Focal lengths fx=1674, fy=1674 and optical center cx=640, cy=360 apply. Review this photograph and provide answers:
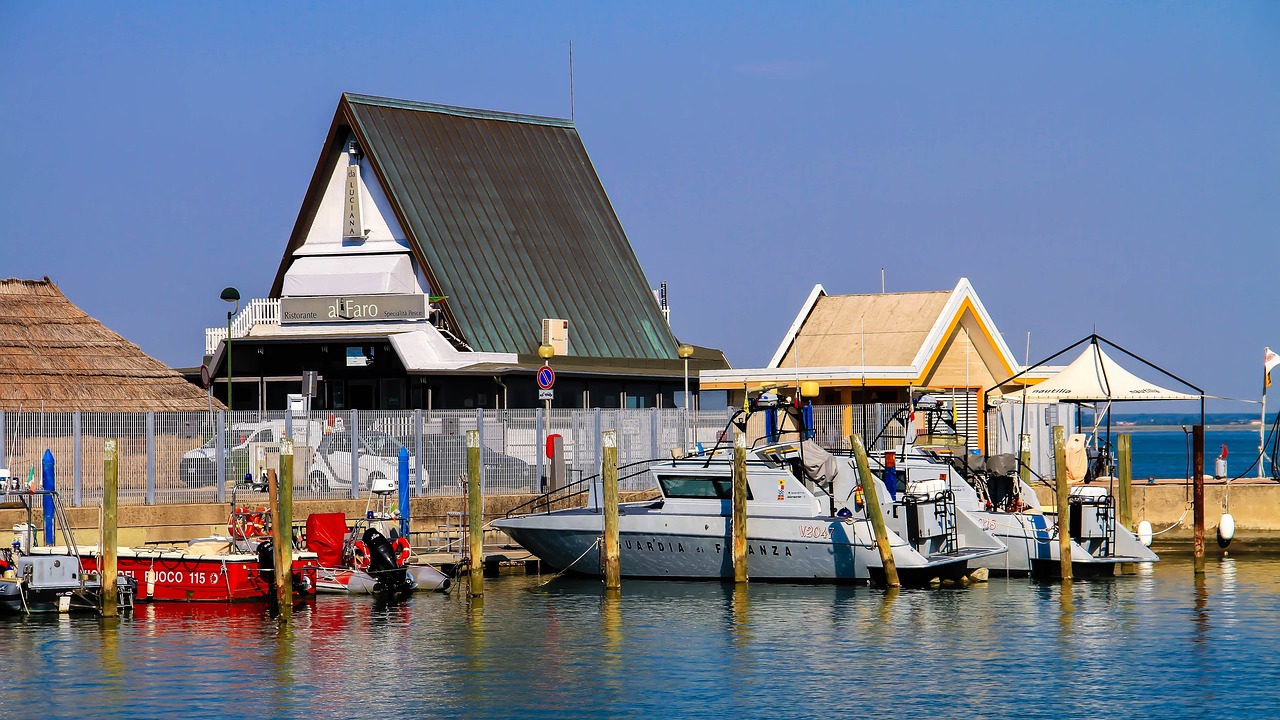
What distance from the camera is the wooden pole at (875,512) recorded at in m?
33.3

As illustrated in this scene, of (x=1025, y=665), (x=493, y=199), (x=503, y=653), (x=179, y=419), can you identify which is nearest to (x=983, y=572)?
(x=1025, y=665)

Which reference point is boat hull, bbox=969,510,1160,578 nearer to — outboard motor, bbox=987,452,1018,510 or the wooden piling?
outboard motor, bbox=987,452,1018,510

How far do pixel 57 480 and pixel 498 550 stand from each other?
33.2 feet

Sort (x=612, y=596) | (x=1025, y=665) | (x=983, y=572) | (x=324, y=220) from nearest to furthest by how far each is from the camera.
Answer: (x=1025, y=665)
(x=612, y=596)
(x=983, y=572)
(x=324, y=220)

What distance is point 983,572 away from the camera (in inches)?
1463

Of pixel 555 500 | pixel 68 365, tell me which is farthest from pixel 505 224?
pixel 555 500

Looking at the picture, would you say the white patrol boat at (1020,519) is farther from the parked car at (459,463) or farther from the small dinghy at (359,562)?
the small dinghy at (359,562)

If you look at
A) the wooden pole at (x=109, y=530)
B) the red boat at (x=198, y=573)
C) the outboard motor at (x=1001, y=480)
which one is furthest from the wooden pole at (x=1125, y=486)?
the wooden pole at (x=109, y=530)

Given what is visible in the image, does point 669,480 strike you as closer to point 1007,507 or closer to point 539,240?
point 1007,507

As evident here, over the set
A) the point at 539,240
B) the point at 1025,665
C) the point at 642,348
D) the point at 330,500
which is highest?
the point at 539,240

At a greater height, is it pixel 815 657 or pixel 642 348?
pixel 642 348

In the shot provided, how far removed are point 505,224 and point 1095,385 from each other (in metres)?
20.9

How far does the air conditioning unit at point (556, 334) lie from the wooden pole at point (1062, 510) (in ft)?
64.6

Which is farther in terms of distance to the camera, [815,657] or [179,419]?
[179,419]
